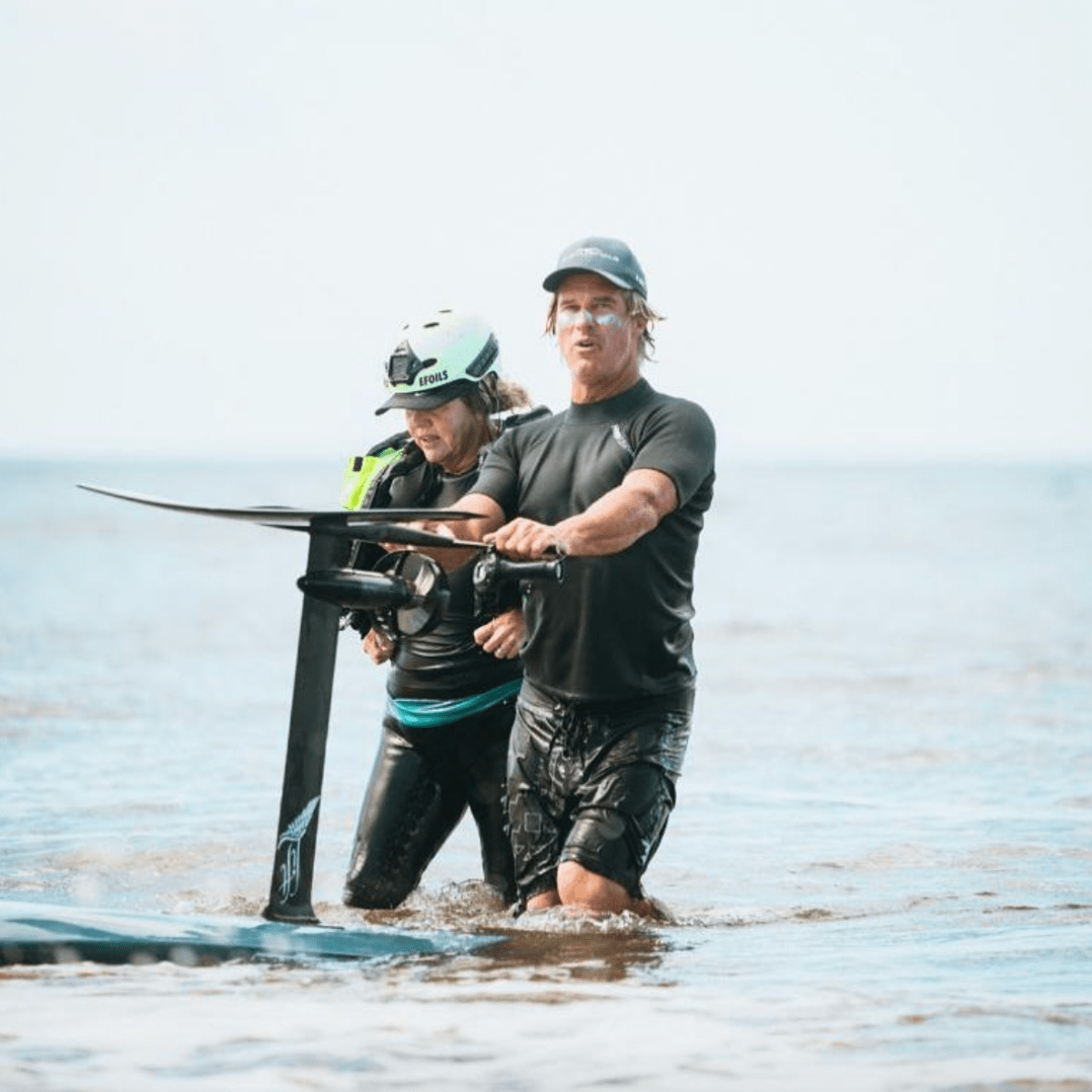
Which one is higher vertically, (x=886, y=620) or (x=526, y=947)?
(x=886, y=620)

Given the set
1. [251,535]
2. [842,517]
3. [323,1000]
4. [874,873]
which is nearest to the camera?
[323,1000]

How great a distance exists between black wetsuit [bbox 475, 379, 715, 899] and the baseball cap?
12.7 inches

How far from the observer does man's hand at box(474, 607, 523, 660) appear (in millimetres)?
6270

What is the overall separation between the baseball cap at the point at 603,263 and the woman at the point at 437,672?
737mm

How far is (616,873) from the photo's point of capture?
20.2 feet

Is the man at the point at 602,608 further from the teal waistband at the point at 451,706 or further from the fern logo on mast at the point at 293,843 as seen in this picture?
the fern logo on mast at the point at 293,843

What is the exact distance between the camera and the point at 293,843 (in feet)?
18.0

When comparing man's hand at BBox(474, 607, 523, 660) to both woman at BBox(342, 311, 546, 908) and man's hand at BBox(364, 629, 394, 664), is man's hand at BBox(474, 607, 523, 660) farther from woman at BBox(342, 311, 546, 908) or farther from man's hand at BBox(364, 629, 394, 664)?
man's hand at BBox(364, 629, 394, 664)

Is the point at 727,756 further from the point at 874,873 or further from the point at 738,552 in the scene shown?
the point at 738,552

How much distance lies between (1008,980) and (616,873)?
3.76 ft

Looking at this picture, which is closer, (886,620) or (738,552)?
(886,620)

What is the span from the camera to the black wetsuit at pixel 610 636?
6066 millimetres

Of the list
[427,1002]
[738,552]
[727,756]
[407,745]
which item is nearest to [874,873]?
[407,745]

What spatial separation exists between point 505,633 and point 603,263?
3.73 ft
